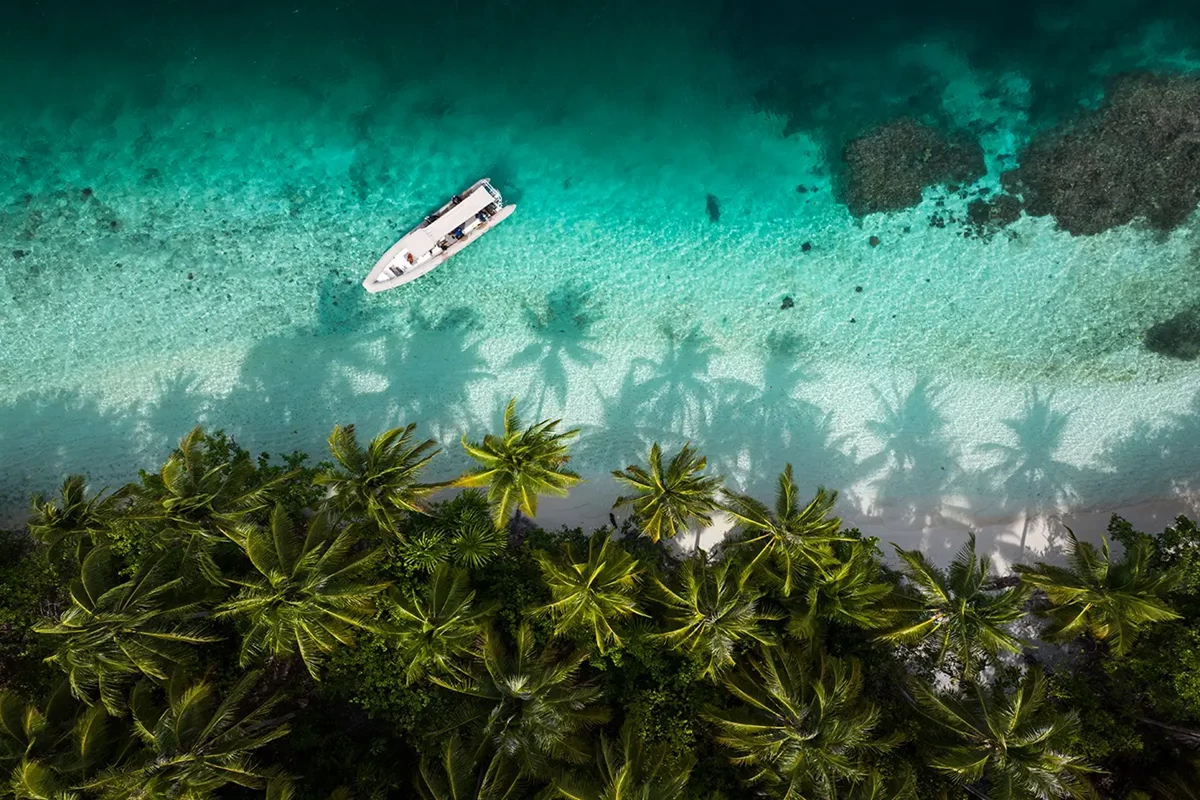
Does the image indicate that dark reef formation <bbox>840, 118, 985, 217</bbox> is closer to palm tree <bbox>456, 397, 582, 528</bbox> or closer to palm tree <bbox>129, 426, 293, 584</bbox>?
palm tree <bbox>456, 397, 582, 528</bbox>

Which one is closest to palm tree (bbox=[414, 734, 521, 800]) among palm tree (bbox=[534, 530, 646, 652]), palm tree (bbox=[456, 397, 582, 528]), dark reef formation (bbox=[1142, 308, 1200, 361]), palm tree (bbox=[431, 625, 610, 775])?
palm tree (bbox=[431, 625, 610, 775])

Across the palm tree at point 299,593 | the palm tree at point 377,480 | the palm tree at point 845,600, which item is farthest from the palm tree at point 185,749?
the palm tree at point 845,600

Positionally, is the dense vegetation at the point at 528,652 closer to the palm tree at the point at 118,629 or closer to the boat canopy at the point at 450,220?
the palm tree at the point at 118,629

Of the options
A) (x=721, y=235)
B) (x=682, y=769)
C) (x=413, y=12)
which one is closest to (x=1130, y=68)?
(x=721, y=235)

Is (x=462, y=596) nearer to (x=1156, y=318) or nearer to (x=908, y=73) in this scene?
(x=908, y=73)

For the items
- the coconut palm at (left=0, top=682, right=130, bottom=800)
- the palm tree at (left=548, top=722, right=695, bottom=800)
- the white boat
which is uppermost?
the white boat

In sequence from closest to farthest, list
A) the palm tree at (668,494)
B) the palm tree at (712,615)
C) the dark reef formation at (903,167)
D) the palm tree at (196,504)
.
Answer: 1. the palm tree at (712,615)
2. the palm tree at (196,504)
3. the palm tree at (668,494)
4. the dark reef formation at (903,167)
